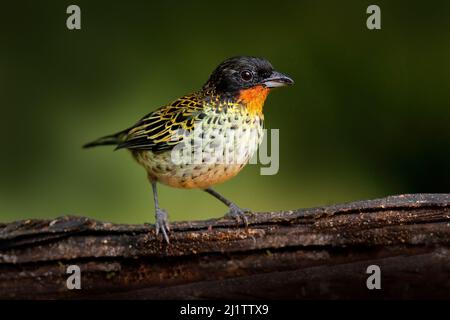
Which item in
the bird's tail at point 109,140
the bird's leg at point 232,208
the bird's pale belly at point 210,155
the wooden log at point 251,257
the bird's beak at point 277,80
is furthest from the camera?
the bird's tail at point 109,140

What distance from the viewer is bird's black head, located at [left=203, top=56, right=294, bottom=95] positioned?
3.06 metres

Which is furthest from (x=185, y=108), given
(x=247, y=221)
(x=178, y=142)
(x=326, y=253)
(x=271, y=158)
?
(x=326, y=253)

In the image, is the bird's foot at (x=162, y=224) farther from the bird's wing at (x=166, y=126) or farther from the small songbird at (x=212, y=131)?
the bird's wing at (x=166, y=126)

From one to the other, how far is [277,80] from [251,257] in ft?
3.15

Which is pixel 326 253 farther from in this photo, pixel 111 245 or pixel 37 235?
pixel 37 235

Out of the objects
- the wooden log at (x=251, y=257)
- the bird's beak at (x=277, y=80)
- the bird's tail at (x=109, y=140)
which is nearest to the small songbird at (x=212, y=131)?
the bird's beak at (x=277, y=80)

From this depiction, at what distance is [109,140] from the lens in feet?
11.6

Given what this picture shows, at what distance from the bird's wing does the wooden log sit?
→ 715 mm

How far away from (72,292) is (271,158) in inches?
58.2

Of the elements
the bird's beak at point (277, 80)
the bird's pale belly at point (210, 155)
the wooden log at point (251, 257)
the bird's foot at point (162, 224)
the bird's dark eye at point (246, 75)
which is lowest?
the wooden log at point (251, 257)

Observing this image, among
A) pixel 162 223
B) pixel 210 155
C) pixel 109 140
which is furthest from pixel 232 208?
pixel 109 140

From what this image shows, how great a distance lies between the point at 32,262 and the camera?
239cm

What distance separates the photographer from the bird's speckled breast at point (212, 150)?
9.64 feet

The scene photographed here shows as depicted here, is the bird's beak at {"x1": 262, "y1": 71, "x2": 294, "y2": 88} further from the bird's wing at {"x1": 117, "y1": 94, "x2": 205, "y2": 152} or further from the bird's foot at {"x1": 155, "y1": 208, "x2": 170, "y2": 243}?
the bird's foot at {"x1": 155, "y1": 208, "x2": 170, "y2": 243}
